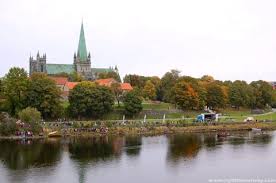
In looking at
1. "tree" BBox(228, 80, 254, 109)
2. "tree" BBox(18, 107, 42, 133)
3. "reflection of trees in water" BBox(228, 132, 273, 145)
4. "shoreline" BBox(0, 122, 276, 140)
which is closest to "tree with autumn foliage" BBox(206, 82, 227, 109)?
"tree" BBox(228, 80, 254, 109)

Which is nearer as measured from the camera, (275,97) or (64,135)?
(64,135)

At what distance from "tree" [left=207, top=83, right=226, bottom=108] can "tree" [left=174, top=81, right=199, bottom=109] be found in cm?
687

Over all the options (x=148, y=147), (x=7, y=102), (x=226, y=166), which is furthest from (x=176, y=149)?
(x=7, y=102)

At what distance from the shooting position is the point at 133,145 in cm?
5862

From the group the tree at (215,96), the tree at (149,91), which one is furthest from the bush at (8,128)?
the tree at (149,91)

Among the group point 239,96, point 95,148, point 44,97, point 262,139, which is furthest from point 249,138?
point 239,96

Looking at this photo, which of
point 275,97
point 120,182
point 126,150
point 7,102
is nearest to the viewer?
point 120,182

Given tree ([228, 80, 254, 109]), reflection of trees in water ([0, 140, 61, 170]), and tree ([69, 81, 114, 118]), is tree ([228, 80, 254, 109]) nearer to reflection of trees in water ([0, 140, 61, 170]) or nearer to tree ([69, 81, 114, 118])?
tree ([69, 81, 114, 118])

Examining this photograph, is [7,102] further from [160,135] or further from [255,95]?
[255,95]

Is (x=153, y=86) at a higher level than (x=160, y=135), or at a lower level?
higher

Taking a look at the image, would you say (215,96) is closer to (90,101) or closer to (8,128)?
(90,101)

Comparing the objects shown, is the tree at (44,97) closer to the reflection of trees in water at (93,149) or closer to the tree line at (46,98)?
the tree line at (46,98)

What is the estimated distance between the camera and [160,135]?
231 ft

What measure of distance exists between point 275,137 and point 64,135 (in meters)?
31.1
